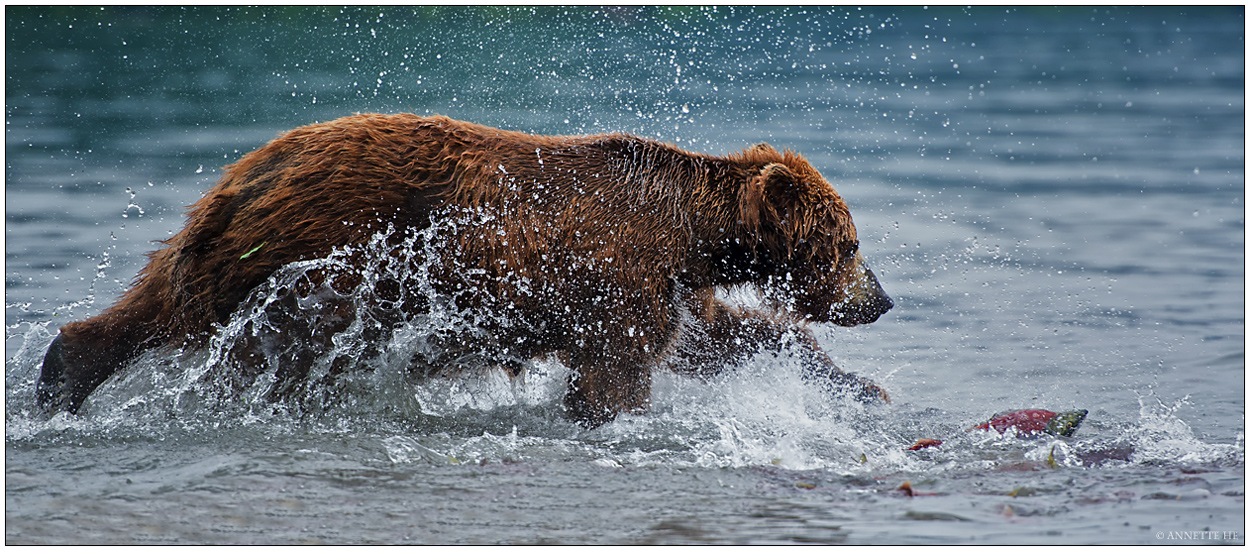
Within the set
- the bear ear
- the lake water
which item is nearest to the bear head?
the bear ear

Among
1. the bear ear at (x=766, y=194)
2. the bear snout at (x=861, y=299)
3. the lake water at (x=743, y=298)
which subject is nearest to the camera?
the lake water at (x=743, y=298)

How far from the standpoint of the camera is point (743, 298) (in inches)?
245

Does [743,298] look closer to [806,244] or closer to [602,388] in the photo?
[806,244]

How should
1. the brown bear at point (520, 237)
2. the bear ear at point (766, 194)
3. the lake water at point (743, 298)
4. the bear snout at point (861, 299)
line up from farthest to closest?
the bear snout at point (861, 299)
the bear ear at point (766, 194)
the brown bear at point (520, 237)
the lake water at point (743, 298)

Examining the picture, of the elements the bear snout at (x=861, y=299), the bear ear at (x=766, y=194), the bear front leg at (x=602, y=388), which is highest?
the bear ear at (x=766, y=194)

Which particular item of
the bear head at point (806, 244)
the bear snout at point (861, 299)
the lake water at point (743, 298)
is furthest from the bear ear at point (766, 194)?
the lake water at point (743, 298)

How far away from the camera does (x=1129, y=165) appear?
42.3ft

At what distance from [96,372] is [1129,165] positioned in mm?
11101

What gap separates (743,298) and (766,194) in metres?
0.85

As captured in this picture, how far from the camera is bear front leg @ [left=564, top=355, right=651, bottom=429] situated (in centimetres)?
554

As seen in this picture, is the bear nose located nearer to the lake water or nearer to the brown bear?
the brown bear

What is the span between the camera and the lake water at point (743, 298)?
183 inches

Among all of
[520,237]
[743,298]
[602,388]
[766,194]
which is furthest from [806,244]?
[520,237]

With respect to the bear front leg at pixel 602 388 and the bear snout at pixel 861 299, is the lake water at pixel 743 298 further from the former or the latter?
the bear snout at pixel 861 299
